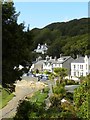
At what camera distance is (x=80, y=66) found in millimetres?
54000

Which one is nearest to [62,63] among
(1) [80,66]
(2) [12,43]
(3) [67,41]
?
(1) [80,66]

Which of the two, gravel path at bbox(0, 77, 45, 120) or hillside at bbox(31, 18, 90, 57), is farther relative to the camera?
hillside at bbox(31, 18, 90, 57)

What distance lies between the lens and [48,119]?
9.10 m

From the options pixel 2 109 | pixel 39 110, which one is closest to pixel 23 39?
pixel 39 110

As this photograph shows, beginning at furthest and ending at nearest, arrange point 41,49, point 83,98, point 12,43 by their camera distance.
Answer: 1. point 41,49
2. point 83,98
3. point 12,43

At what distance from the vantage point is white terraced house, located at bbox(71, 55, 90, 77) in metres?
51.8

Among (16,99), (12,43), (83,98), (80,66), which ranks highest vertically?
(12,43)

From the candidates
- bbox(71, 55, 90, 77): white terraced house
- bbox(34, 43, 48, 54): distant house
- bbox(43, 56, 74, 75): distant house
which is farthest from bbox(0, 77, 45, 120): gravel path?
bbox(34, 43, 48, 54): distant house

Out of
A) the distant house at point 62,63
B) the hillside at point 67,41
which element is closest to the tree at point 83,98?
the hillside at point 67,41

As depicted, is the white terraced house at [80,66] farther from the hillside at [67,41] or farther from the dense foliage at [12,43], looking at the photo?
the dense foliage at [12,43]

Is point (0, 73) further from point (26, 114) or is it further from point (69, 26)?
point (69, 26)

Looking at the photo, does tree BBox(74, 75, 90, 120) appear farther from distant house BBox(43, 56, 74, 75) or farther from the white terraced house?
distant house BBox(43, 56, 74, 75)

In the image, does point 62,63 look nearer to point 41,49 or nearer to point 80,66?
point 80,66

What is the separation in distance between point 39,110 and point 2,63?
209 cm
